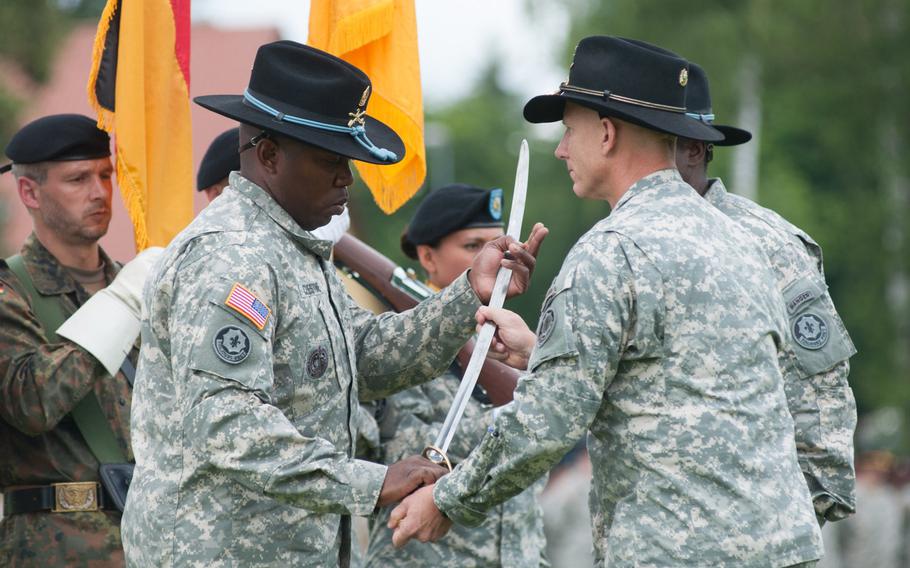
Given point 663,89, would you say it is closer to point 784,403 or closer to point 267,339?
point 784,403

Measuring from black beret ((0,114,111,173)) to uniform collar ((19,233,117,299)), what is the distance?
348 mm

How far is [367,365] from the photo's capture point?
4941mm

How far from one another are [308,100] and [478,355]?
3.40 ft

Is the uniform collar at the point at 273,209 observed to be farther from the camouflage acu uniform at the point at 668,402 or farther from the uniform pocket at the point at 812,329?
the uniform pocket at the point at 812,329

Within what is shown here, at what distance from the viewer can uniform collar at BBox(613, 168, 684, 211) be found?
4.23m

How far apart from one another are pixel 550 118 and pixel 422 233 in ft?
6.10

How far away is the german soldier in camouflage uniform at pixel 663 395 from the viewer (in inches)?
151

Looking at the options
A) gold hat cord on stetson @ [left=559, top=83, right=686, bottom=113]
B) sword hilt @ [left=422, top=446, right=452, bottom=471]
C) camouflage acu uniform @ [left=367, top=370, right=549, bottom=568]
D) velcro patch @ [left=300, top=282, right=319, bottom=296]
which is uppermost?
gold hat cord on stetson @ [left=559, top=83, right=686, bottom=113]

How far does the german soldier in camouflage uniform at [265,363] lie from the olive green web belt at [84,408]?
3.51ft

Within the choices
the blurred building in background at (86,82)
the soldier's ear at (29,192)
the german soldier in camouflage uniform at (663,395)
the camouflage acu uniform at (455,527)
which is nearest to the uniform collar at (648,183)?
the german soldier in camouflage uniform at (663,395)

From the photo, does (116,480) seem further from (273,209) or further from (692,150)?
(692,150)

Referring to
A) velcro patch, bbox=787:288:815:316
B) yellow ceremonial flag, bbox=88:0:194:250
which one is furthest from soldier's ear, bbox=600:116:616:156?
yellow ceremonial flag, bbox=88:0:194:250

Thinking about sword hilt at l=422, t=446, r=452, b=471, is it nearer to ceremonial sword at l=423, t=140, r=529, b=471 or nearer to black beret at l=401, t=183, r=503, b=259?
ceremonial sword at l=423, t=140, r=529, b=471

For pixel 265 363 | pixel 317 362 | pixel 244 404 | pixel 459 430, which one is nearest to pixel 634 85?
pixel 317 362
